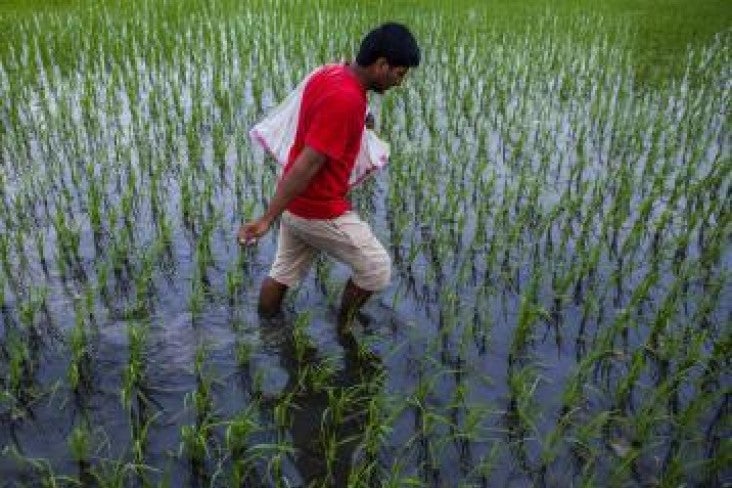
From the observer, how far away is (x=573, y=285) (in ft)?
11.5

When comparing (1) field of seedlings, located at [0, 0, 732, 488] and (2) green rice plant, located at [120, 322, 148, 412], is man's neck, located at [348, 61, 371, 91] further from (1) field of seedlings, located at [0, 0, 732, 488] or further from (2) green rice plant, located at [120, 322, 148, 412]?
(2) green rice plant, located at [120, 322, 148, 412]

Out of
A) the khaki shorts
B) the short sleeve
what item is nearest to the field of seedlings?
the khaki shorts

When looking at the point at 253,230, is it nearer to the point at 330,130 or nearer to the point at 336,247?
the point at 336,247

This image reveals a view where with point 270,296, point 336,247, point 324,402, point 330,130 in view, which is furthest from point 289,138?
point 324,402

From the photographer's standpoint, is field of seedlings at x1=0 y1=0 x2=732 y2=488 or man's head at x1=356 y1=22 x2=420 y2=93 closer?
man's head at x1=356 y1=22 x2=420 y2=93

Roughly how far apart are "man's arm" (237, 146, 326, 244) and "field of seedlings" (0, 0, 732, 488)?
1.88 feet

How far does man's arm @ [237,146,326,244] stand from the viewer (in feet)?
8.01

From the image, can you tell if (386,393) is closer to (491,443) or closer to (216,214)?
(491,443)

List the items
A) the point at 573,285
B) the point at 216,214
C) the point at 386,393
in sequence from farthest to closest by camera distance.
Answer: the point at 216,214 → the point at 573,285 → the point at 386,393

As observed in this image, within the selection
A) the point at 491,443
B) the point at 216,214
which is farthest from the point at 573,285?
the point at 216,214

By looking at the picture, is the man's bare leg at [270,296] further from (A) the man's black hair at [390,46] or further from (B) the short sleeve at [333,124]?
(A) the man's black hair at [390,46]

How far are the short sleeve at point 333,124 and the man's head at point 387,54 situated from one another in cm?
14

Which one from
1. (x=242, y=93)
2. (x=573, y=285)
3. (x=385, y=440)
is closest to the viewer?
(x=385, y=440)

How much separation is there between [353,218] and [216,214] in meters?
1.57
